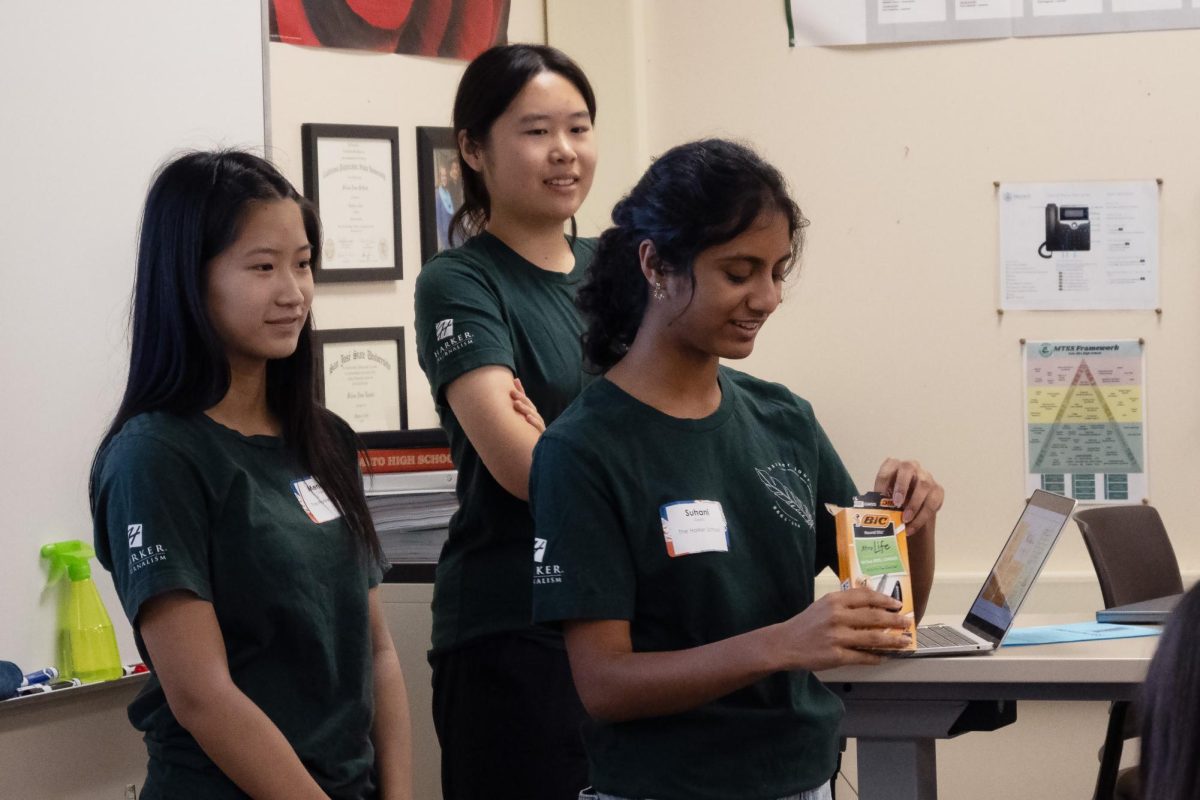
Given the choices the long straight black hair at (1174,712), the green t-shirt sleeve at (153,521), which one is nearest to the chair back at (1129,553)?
the green t-shirt sleeve at (153,521)

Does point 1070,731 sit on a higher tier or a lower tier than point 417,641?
lower

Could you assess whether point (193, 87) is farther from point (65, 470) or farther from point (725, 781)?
point (725, 781)

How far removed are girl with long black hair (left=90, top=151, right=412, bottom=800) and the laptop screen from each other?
915 millimetres

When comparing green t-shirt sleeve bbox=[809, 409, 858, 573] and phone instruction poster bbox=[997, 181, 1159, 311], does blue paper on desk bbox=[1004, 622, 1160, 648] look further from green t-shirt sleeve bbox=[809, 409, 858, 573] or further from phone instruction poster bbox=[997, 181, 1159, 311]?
phone instruction poster bbox=[997, 181, 1159, 311]

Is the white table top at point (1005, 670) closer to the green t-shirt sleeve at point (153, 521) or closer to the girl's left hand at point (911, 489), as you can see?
the girl's left hand at point (911, 489)

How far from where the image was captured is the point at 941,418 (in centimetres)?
390

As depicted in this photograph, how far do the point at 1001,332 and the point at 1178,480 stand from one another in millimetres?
616

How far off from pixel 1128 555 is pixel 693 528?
207 centimetres

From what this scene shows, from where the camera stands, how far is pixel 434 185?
3.51 m

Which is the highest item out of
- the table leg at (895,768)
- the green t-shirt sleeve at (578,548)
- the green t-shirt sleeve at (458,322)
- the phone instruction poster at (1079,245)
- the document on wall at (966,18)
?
the document on wall at (966,18)

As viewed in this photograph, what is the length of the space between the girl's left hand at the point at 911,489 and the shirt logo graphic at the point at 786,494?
150mm

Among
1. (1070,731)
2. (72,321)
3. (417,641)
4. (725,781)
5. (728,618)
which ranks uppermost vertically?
(72,321)

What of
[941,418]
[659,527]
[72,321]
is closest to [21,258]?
[72,321]

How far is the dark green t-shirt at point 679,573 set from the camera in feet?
A: 4.48
